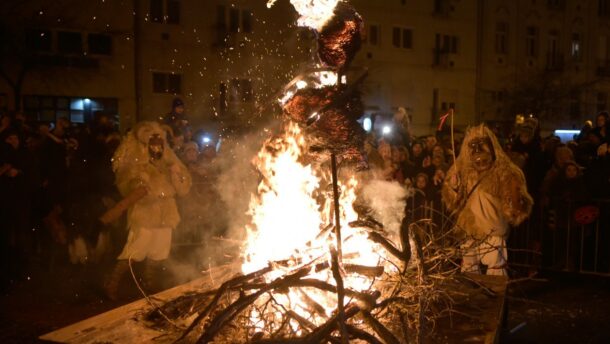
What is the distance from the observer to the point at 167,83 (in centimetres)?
2444

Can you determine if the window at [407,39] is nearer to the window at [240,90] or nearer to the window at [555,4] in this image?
the window at [240,90]

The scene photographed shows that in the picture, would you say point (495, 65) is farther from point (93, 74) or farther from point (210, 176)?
point (210, 176)

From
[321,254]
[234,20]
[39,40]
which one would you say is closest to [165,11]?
[234,20]

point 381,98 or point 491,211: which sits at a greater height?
point 381,98

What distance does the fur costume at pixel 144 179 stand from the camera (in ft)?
22.1

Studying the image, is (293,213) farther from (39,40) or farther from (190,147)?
(39,40)

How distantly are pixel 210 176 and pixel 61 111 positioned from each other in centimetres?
1633

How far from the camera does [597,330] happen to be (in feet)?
Result: 19.6

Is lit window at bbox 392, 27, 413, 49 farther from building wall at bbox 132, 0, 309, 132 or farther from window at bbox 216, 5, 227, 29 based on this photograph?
window at bbox 216, 5, 227, 29

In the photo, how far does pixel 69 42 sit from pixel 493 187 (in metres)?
20.4

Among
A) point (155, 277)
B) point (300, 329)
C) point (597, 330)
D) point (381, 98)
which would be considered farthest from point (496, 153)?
point (381, 98)

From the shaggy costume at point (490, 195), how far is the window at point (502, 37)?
3172 centimetres

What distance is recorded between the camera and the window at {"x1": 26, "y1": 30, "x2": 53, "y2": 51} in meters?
21.7

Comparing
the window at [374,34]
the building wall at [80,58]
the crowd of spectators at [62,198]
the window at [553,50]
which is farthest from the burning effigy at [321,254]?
the window at [553,50]
